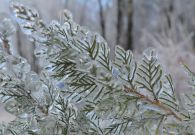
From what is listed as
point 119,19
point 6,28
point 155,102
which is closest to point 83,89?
point 155,102

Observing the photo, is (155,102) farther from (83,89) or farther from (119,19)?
(119,19)

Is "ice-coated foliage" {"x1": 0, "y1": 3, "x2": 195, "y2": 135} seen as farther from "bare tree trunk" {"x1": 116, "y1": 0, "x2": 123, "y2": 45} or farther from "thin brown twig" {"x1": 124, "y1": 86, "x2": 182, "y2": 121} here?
"bare tree trunk" {"x1": 116, "y1": 0, "x2": 123, "y2": 45}

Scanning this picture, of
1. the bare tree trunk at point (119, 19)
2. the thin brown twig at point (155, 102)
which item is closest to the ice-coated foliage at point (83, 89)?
the thin brown twig at point (155, 102)

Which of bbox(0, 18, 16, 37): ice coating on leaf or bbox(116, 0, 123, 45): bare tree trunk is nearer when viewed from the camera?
bbox(0, 18, 16, 37): ice coating on leaf

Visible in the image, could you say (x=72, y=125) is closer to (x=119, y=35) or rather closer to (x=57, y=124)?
(x=57, y=124)

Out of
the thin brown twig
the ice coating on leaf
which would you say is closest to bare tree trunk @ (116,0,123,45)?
the ice coating on leaf

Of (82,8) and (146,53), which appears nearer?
(146,53)

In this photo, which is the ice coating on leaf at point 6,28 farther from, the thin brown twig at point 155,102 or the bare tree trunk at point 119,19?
the bare tree trunk at point 119,19

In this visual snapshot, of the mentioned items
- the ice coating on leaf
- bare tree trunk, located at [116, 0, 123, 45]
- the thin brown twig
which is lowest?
the thin brown twig

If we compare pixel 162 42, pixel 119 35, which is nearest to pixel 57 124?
pixel 162 42
